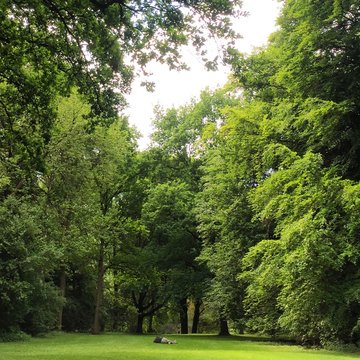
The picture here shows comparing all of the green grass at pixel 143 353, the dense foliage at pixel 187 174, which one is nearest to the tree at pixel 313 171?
the dense foliage at pixel 187 174

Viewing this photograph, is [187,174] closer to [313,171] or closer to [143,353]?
[313,171]

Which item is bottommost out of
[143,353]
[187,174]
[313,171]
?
[143,353]

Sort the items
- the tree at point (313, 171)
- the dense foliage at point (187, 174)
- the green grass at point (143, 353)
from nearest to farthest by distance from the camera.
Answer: the dense foliage at point (187, 174), the green grass at point (143, 353), the tree at point (313, 171)

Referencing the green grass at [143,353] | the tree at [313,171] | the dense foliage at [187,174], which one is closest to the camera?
the dense foliage at [187,174]

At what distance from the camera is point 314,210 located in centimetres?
1703

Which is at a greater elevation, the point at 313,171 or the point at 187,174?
the point at 187,174

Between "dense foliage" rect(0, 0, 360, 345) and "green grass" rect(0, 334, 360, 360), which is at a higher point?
"dense foliage" rect(0, 0, 360, 345)

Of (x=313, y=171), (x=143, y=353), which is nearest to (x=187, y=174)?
(x=313, y=171)

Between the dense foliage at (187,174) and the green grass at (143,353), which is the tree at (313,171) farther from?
the green grass at (143,353)

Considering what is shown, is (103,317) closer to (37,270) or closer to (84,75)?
(37,270)

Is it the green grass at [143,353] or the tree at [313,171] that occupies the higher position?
the tree at [313,171]

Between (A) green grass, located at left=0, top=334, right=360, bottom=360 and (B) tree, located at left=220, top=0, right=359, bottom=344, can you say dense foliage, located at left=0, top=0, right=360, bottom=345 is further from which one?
(A) green grass, located at left=0, top=334, right=360, bottom=360

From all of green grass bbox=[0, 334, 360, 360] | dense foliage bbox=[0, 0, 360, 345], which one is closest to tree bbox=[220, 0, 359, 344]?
dense foliage bbox=[0, 0, 360, 345]

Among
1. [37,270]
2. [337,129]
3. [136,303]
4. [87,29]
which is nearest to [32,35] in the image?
[87,29]
